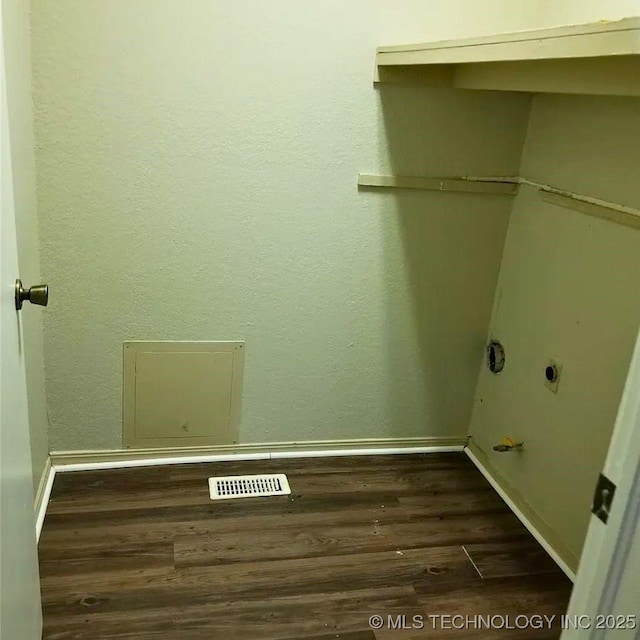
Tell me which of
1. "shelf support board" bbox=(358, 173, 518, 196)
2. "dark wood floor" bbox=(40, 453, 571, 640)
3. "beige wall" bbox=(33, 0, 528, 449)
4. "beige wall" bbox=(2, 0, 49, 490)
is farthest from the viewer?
"shelf support board" bbox=(358, 173, 518, 196)

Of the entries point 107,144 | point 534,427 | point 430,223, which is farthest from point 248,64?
point 534,427

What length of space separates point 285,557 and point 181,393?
2.33ft

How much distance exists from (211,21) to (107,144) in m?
0.49

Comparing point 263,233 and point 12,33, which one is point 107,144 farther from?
point 263,233

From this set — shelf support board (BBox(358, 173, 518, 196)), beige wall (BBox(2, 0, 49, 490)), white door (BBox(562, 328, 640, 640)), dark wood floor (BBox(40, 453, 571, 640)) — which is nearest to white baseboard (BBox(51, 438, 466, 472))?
dark wood floor (BBox(40, 453, 571, 640))

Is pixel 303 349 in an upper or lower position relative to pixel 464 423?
upper

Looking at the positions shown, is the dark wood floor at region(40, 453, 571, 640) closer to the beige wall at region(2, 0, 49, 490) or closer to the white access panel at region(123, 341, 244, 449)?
the white access panel at region(123, 341, 244, 449)

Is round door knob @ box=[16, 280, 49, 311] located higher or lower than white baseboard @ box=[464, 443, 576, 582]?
higher

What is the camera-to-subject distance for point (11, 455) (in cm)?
118

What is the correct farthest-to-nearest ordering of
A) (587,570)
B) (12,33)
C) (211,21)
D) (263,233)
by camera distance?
(263,233) → (211,21) → (12,33) → (587,570)

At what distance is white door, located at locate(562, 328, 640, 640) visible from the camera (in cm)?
78

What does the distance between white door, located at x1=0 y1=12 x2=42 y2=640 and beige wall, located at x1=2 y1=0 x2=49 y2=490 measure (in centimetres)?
44

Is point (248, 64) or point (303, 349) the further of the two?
point (303, 349)

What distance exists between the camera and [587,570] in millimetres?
866
